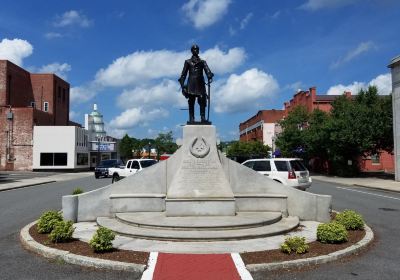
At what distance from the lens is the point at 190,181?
38.6 ft

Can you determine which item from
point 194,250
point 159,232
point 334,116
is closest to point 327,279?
point 194,250

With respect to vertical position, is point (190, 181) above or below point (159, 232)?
above

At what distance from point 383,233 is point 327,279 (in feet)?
16.2

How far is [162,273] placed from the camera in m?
6.90

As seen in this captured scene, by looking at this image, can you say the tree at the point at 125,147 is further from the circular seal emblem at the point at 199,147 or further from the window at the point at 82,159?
the circular seal emblem at the point at 199,147

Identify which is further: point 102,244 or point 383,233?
point 383,233

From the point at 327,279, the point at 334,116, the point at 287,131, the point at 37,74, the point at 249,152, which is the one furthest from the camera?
the point at 249,152

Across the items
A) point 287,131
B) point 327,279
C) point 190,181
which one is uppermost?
point 287,131

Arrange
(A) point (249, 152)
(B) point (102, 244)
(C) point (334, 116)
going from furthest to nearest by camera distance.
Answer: (A) point (249, 152)
(C) point (334, 116)
(B) point (102, 244)

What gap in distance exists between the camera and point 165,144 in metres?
143

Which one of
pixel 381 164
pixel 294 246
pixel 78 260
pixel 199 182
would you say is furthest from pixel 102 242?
pixel 381 164

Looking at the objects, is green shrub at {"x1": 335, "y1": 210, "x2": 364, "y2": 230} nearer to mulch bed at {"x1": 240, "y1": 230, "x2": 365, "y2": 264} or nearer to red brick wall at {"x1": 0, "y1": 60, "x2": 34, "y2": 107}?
mulch bed at {"x1": 240, "y1": 230, "x2": 365, "y2": 264}

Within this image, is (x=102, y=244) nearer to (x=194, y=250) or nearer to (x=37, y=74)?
(x=194, y=250)

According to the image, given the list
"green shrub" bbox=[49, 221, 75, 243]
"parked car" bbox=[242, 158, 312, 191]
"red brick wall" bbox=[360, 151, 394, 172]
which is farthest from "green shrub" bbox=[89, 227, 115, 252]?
"red brick wall" bbox=[360, 151, 394, 172]
